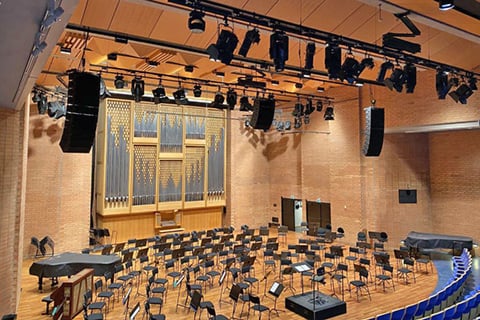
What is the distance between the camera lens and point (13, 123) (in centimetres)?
698

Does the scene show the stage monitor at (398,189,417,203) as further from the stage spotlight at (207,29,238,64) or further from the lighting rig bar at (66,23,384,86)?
the stage spotlight at (207,29,238,64)

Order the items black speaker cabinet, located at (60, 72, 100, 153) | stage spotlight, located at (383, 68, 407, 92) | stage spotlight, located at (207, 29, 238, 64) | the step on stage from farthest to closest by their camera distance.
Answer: stage spotlight, located at (383, 68, 407, 92) → the step on stage → stage spotlight, located at (207, 29, 238, 64) → black speaker cabinet, located at (60, 72, 100, 153)

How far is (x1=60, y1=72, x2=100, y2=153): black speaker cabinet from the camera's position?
539 centimetres

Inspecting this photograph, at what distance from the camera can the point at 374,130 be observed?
8.53m

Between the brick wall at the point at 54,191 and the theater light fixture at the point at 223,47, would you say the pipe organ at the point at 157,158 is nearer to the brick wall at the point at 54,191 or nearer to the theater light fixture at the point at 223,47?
the brick wall at the point at 54,191

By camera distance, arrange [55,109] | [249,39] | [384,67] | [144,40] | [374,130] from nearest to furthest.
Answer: [249,39] < [384,67] < [144,40] < [374,130] < [55,109]

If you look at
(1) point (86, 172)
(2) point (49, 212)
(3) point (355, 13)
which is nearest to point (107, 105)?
(1) point (86, 172)

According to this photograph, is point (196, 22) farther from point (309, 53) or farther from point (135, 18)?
point (135, 18)

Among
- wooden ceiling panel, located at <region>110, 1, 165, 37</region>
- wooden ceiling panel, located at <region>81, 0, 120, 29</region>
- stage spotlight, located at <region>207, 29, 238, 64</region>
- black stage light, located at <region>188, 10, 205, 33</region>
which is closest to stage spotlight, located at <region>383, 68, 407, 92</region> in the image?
stage spotlight, located at <region>207, 29, 238, 64</region>

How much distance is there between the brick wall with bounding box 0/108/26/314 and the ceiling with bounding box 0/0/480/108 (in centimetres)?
52

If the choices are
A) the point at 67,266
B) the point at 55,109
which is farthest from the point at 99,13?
the point at 67,266

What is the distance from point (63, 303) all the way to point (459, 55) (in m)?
11.8

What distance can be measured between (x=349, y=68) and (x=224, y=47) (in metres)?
2.93

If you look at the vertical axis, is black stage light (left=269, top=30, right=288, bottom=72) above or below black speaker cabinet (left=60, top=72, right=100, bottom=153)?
above
